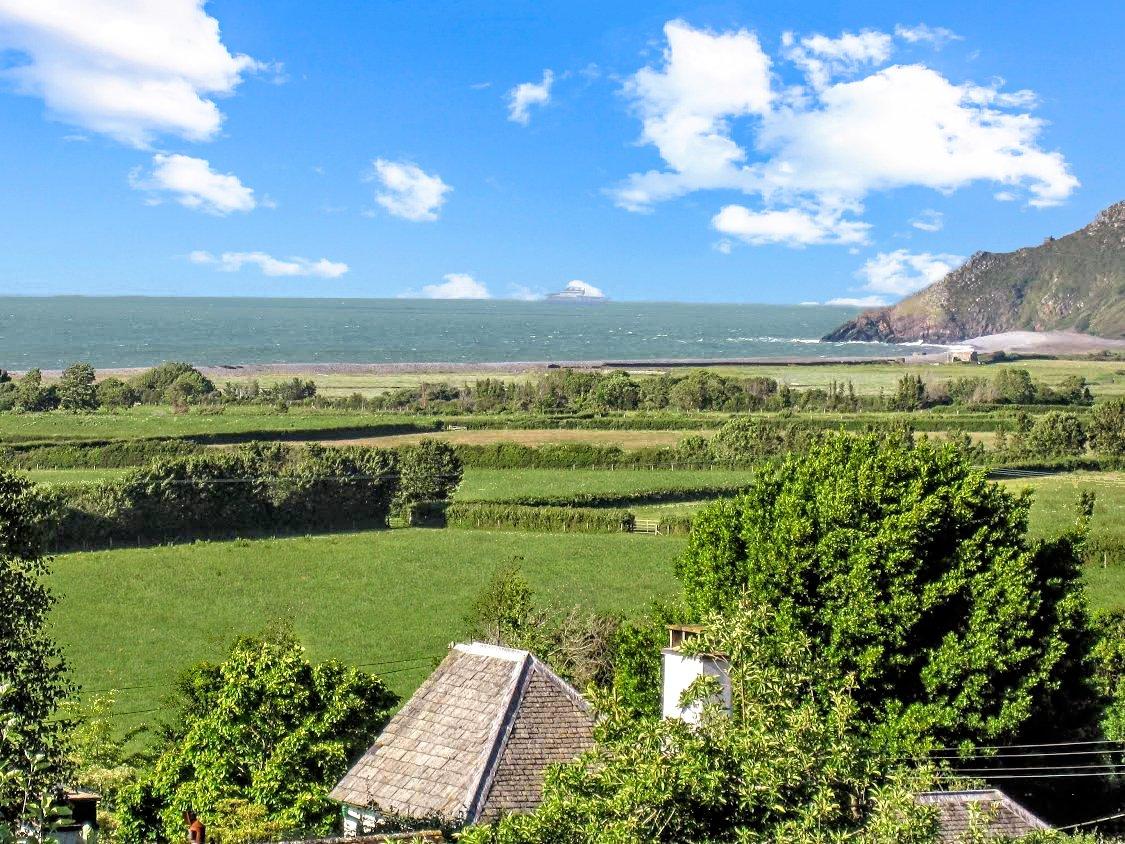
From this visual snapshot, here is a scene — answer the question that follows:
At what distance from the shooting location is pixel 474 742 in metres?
17.8

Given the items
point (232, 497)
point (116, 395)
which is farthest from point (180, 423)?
point (232, 497)

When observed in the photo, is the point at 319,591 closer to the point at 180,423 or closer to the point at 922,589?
the point at 922,589

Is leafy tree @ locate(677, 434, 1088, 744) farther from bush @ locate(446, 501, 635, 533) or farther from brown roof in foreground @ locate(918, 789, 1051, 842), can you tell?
bush @ locate(446, 501, 635, 533)

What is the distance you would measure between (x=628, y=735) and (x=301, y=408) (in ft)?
280

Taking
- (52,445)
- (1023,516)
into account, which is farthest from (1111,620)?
(52,445)

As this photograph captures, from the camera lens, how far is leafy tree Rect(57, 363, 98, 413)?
93.0 m

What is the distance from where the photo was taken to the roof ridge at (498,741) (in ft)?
54.3

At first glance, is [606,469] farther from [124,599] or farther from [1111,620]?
[1111,620]

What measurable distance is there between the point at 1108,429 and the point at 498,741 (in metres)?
68.5

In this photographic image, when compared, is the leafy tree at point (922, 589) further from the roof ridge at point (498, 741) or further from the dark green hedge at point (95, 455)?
the dark green hedge at point (95, 455)

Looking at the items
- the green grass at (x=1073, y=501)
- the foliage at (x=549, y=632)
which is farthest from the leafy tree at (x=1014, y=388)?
the foliage at (x=549, y=632)

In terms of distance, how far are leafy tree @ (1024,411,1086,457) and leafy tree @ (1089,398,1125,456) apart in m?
0.77

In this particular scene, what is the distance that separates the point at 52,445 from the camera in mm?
69812

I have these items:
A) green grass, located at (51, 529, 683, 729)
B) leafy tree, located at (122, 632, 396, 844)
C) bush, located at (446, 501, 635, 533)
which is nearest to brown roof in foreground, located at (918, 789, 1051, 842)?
leafy tree, located at (122, 632, 396, 844)
